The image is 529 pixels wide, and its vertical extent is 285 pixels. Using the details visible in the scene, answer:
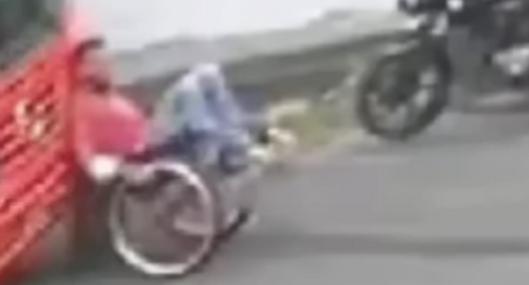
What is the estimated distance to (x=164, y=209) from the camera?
356 inches

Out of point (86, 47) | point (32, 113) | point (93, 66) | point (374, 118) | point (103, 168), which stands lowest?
point (374, 118)

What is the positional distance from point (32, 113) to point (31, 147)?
153mm

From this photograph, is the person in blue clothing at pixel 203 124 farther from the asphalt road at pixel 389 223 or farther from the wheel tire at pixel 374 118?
the wheel tire at pixel 374 118

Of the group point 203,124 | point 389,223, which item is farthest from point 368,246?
point 203,124

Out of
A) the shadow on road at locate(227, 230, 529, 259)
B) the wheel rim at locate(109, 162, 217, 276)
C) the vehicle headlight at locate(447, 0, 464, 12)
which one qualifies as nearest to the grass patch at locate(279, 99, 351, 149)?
the vehicle headlight at locate(447, 0, 464, 12)

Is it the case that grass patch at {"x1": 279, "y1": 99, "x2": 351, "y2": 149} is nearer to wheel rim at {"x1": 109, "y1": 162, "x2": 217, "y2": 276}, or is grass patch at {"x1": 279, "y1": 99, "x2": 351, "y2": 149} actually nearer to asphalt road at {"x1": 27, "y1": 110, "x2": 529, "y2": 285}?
asphalt road at {"x1": 27, "y1": 110, "x2": 529, "y2": 285}

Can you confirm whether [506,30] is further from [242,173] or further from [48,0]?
[48,0]

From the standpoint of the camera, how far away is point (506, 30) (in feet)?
45.0

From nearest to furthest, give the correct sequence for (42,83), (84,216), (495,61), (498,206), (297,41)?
1. (42,83)
2. (84,216)
3. (498,206)
4. (495,61)
5. (297,41)

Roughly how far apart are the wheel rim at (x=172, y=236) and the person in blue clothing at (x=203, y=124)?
19 centimetres

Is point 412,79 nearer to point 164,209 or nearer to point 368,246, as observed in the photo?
point 368,246

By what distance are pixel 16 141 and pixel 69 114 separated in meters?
0.27

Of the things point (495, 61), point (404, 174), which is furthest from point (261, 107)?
point (495, 61)

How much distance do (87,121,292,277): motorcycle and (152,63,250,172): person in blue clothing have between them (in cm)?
8
